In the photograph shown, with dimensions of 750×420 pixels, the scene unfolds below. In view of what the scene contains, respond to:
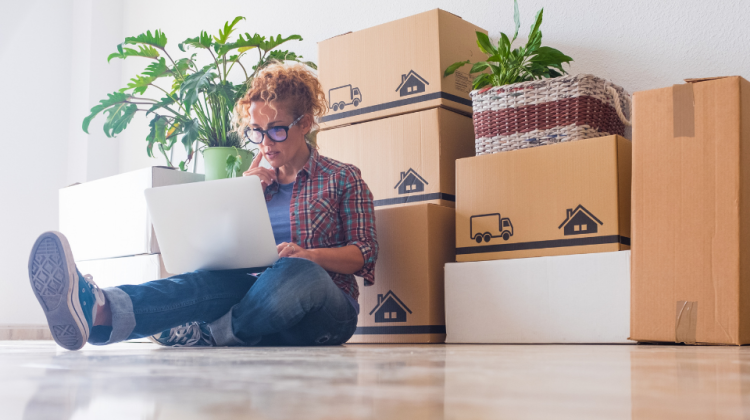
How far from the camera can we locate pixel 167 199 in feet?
4.34

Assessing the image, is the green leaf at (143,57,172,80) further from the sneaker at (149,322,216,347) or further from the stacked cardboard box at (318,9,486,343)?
the sneaker at (149,322,216,347)

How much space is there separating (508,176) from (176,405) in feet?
4.35

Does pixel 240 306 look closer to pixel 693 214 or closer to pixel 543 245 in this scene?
pixel 543 245

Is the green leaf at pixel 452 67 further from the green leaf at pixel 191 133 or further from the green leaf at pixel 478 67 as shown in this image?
the green leaf at pixel 191 133

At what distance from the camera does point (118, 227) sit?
2207 millimetres

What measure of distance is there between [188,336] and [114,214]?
1.00 meters

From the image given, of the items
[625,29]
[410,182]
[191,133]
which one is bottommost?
[410,182]

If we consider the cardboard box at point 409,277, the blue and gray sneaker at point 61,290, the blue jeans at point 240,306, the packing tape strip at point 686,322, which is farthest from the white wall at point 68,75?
the blue and gray sneaker at point 61,290

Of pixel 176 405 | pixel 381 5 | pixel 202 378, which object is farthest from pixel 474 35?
pixel 176 405

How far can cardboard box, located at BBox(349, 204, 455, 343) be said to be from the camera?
163cm

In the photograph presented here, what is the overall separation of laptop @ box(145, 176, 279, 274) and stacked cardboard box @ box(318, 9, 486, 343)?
17.6 inches

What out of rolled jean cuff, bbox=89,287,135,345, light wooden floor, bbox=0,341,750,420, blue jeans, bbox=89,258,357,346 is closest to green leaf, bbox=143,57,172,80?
blue jeans, bbox=89,258,357,346

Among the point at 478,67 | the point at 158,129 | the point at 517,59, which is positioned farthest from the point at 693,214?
the point at 158,129

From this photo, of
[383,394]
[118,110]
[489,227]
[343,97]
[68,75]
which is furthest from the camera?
[68,75]
